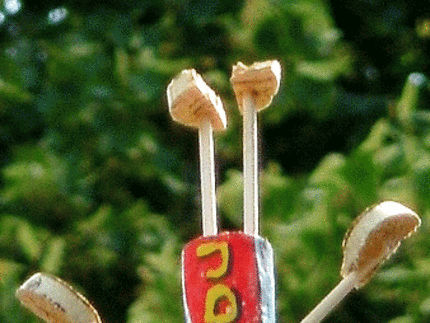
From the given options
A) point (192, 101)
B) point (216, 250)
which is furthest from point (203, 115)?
point (216, 250)

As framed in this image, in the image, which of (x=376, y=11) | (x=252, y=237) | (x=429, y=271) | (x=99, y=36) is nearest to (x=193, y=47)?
(x=99, y=36)

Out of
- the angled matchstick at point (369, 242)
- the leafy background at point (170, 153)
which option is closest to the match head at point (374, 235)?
the angled matchstick at point (369, 242)

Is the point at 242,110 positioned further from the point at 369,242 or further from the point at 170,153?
the point at 170,153

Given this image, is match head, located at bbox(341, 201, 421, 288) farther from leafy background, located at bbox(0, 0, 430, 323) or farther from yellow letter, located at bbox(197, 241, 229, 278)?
leafy background, located at bbox(0, 0, 430, 323)

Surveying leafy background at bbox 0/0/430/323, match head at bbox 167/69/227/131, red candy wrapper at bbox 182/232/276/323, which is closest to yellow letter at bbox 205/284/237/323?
red candy wrapper at bbox 182/232/276/323

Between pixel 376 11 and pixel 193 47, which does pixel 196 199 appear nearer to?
pixel 193 47
